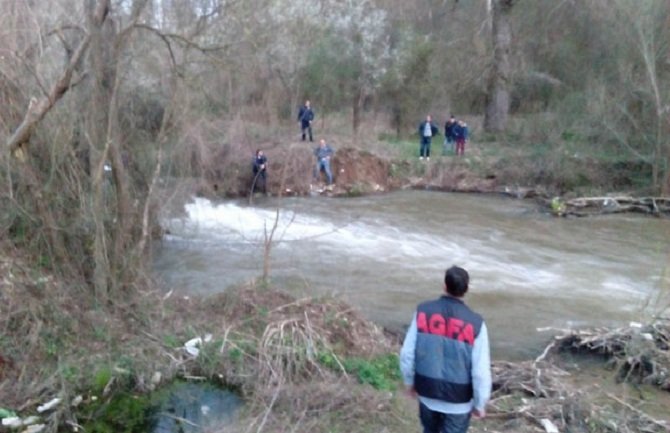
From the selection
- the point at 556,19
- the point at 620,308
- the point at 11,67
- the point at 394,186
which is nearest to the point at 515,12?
the point at 556,19

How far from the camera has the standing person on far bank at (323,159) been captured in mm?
30094

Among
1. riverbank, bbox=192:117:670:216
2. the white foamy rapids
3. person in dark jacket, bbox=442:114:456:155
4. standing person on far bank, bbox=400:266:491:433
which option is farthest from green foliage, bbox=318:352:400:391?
person in dark jacket, bbox=442:114:456:155

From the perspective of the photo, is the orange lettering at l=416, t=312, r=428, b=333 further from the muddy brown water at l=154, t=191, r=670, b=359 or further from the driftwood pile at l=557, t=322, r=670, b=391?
the muddy brown water at l=154, t=191, r=670, b=359

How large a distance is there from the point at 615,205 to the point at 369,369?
19976 millimetres

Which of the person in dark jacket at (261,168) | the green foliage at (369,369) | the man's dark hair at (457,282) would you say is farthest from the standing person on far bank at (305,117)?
the man's dark hair at (457,282)

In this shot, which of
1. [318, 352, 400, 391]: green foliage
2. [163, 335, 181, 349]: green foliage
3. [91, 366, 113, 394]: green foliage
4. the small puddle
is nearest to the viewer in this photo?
the small puddle

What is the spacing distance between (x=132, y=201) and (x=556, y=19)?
29.1 metres

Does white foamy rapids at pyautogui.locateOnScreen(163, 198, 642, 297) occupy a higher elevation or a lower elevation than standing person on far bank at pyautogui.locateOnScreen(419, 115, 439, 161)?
lower

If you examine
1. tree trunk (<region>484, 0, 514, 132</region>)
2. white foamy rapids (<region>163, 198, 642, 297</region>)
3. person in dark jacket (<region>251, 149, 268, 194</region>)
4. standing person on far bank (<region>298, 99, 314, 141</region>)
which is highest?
tree trunk (<region>484, 0, 514, 132</region>)

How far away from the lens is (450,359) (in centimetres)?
544

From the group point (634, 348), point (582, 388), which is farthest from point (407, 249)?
point (582, 388)

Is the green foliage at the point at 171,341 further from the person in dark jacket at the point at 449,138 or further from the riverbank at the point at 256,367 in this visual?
the person in dark jacket at the point at 449,138

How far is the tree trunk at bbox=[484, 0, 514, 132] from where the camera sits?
3556cm

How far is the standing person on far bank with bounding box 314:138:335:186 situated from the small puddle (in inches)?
842
